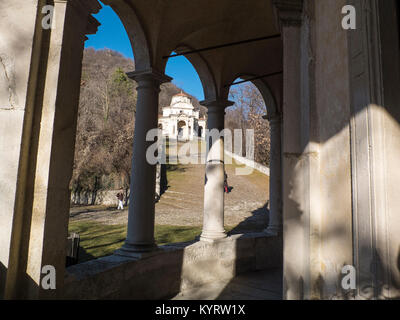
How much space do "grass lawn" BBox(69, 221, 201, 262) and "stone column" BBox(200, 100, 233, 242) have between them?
196 inches

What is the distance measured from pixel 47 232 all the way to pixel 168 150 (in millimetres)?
47152

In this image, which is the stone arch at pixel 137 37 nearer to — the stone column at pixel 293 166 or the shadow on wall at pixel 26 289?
the stone column at pixel 293 166

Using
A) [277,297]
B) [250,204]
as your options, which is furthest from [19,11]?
[250,204]

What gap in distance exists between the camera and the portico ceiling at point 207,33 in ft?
20.8

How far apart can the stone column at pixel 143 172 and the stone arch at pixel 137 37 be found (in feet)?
0.89

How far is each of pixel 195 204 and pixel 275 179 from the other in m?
16.5

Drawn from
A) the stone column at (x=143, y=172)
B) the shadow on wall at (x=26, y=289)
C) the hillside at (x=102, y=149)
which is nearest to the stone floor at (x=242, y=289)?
the stone column at (x=143, y=172)

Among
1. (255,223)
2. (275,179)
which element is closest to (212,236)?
(275,179)

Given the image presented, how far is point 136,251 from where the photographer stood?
5727 mm

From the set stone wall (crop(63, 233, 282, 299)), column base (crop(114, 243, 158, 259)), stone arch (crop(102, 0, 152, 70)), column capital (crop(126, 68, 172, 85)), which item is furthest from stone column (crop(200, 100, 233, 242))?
stone arch (crop(102, 0, 152, 70))

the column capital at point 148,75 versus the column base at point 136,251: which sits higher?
the column capital at point 148,75

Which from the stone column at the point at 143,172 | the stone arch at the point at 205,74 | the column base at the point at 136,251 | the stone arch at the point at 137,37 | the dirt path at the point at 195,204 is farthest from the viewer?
the dirt path at the point at 195,204

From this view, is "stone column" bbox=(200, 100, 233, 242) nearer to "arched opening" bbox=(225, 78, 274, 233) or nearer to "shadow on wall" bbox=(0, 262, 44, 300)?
"shadow on wall" bbox=(0, 262, 44, 300)

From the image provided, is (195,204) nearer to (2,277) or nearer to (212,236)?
(212,236)
